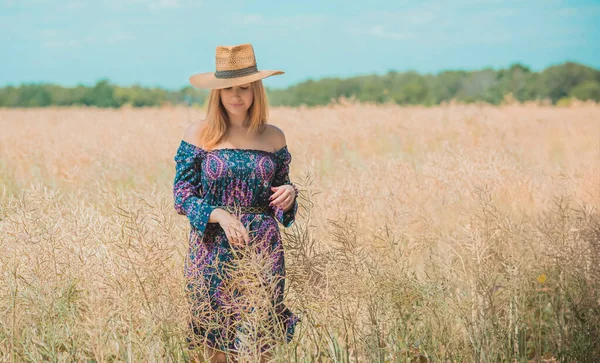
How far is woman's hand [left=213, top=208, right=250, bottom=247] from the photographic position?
8.73ft

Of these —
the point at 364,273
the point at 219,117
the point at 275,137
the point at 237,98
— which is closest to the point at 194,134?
the point at 219,117

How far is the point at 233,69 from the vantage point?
2.90 meters

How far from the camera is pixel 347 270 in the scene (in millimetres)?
2836

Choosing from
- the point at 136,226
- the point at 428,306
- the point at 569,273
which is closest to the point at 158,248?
the point at 136,226

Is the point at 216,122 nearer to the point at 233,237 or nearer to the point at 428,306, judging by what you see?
the point at 233,237

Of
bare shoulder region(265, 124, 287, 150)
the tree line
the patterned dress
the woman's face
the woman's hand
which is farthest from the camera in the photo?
the tree line

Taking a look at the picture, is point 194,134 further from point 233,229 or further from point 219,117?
point 233,229

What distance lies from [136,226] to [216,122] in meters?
0.58

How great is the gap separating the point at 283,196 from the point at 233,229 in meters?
0.26

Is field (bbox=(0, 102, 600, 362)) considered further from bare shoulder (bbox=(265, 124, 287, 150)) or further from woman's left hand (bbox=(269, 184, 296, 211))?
bare shoulder (bbox=(265, 124, 287, 150))

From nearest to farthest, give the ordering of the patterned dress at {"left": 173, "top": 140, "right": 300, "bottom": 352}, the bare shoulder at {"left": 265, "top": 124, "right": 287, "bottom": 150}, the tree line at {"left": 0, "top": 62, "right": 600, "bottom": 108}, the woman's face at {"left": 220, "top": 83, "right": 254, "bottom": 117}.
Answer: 1. the patterned dress at {"left": 173, "top": 140, "right": 300, "bottom": 352}
2. the woman's face at {"left": 220, "top": 83, "right": 254, "bottom": 117}
3. the bare shoulder at {"left": 265, "top": 124, "right": 287, "bottom": 150}
4. the tree line at {"left": 0, "top": 62, "right": 600, "bottom": 108}

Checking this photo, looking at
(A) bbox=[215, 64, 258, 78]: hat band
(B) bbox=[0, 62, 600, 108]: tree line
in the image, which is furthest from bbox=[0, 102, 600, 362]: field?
(B) bbox=[0, 62, 600, 108]: tree line

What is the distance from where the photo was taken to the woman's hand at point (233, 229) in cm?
266

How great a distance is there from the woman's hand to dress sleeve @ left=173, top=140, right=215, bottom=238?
4.2 inches
